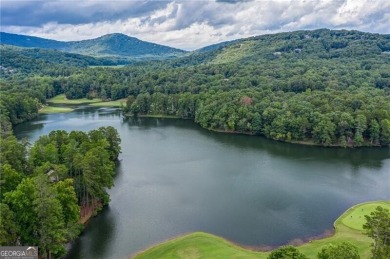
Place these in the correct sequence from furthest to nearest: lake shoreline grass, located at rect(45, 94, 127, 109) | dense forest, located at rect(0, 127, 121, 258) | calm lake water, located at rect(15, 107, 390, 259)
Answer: lake shoreline grass, located at rect(45, 94, 127, 109), calm lake water, located at rect(15, 107, 390, 259), dense forest, located at rect(0, 127, 121, 258)

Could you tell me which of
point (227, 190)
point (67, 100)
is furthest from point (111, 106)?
point (227, 190)

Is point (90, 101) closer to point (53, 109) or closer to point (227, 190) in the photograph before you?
point (53, 109)

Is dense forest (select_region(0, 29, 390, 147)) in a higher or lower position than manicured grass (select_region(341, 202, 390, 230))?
higher

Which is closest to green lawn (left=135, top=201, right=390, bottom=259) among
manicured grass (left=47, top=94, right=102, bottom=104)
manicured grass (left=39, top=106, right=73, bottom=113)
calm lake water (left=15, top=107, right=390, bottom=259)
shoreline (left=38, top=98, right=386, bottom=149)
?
calm lake water (left=15, top=107, right=390, bottom=259)

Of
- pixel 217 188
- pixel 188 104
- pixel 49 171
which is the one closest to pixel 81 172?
pixel 49 171

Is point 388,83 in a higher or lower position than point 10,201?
higher

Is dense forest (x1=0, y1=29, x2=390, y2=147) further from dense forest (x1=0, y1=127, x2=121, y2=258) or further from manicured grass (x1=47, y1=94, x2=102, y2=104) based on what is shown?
→ dense forest (x1=0, y1=127, x2=121, y2=258)

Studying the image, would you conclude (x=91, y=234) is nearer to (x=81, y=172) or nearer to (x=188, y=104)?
(x=81, y=172)
